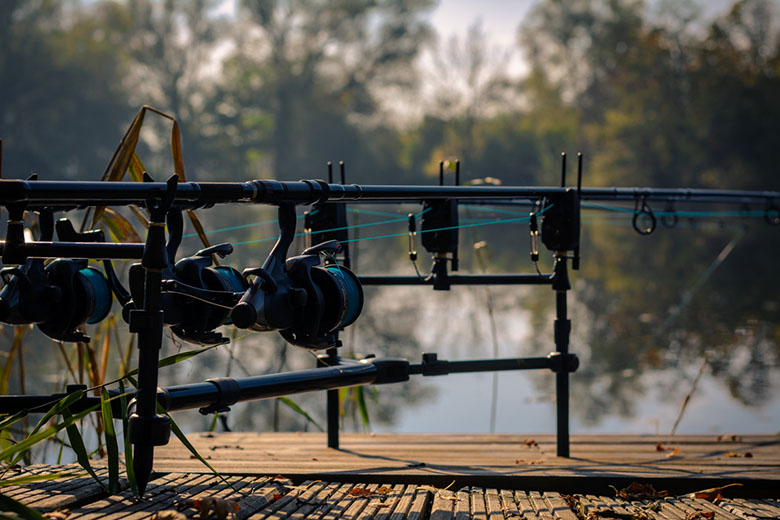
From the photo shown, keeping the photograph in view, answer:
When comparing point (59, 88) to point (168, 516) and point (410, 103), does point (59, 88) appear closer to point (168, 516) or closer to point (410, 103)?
point (410, 103)

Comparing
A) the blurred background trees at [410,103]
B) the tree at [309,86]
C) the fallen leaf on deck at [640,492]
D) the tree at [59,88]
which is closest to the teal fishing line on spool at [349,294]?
the fallen leaf on deck at [640,492]

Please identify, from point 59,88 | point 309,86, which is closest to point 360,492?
point 59,88

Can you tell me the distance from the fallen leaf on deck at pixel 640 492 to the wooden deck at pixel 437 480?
1cm

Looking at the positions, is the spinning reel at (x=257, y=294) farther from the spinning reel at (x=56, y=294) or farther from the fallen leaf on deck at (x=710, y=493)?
the fallen leaf on deck at (x=710, y=493)

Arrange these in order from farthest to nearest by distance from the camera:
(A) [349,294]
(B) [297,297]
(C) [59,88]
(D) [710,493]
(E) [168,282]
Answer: (C) [59,88] → (D) [710,493] → (A) [349,294] → (B) [297,297] → (E) [168,282]

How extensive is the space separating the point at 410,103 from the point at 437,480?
32.6m

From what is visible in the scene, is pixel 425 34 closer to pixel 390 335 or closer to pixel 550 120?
pixel 550 120

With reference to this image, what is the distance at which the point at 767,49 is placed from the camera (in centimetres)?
2831

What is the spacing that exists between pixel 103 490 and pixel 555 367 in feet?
5.52

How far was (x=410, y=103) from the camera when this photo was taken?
3472 cm

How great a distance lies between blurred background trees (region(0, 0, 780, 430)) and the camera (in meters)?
24.3

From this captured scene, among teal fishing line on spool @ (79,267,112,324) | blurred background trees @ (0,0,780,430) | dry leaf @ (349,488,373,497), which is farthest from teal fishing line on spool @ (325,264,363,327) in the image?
blurred background trees @ (0,0,780,430)

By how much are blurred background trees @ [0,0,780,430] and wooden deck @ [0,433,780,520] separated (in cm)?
1285

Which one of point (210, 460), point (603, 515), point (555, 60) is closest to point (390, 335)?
point (210, 460)
